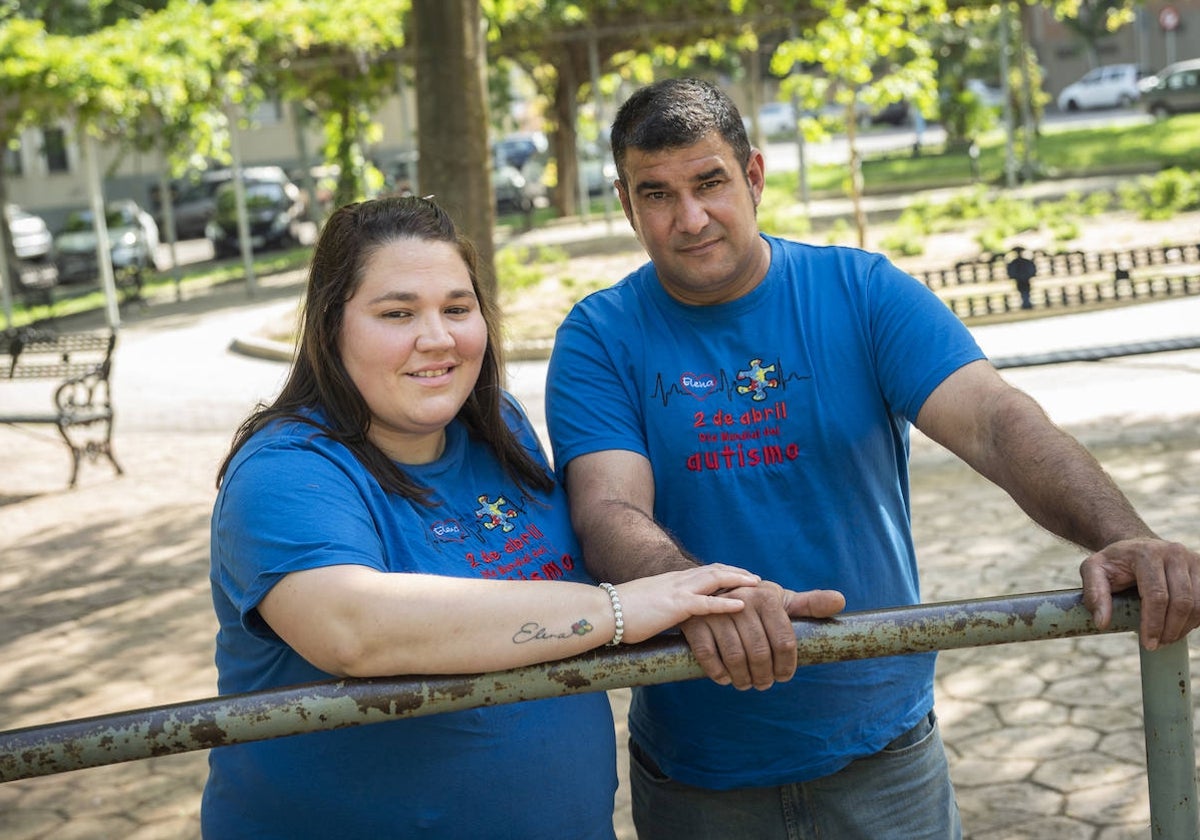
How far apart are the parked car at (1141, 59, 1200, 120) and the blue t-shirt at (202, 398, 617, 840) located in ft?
125

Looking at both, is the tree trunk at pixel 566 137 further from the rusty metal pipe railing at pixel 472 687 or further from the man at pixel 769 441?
the rusty metal pipe railing at pixel 472 687

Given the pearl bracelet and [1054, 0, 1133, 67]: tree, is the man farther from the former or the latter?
[1054, 0, 1133, 67]: tree

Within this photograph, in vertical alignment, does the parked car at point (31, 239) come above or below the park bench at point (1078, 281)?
above

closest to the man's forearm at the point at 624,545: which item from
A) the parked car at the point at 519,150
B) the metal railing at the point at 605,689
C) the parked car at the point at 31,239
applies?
the metal railing at the point at 605,689

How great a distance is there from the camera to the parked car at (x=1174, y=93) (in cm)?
3644

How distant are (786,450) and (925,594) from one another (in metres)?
3.66

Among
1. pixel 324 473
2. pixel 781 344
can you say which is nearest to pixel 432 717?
pixel 324 473

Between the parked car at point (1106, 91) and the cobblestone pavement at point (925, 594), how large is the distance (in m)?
39.2

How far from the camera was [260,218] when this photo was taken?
95.0 feet

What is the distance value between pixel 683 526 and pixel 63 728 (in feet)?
3.76

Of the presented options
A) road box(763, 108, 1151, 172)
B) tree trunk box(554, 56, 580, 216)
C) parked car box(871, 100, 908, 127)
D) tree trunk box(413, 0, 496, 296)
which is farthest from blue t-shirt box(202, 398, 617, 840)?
parked car box(871, 100, 908, 127)

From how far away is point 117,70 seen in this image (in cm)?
1825

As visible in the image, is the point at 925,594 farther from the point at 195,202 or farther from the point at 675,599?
the point at 195,202

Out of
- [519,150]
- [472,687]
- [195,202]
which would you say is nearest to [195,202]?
[195,202]
